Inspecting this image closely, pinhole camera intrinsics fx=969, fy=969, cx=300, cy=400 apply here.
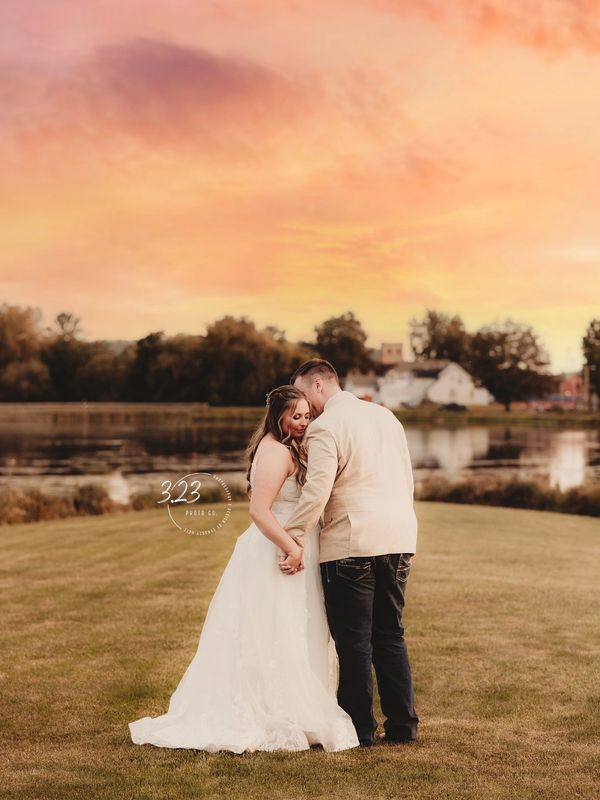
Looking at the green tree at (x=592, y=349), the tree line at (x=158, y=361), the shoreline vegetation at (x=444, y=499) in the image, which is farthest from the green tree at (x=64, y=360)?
the shoreline vegetation at (x=444, y=499)

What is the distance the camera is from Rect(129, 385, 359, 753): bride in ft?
17.4

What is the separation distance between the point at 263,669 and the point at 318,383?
162 cm

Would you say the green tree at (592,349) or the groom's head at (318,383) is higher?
the green tree at (592,349)

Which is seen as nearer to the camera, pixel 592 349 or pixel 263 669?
pixel 263 669

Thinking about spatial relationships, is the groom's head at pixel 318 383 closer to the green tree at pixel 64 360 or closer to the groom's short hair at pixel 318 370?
the groom's short hair at pixel 318 370

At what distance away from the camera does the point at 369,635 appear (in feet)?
17.7

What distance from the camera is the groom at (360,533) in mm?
5281

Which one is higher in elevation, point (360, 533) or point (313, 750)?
point (360, 533)

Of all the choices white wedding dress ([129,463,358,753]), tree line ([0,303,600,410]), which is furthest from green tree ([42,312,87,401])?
white wedding dress ([129,463,358,753])

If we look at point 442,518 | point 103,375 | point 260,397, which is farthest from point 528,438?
point 442,518

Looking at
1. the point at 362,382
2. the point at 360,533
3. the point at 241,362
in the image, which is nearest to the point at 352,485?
the point at 360,533

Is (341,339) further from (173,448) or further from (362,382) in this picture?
(173,448)

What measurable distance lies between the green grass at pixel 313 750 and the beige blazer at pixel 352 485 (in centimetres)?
114

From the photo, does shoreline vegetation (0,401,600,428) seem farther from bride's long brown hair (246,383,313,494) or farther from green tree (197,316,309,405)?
bride's long brown hair (246,383,313,494)
